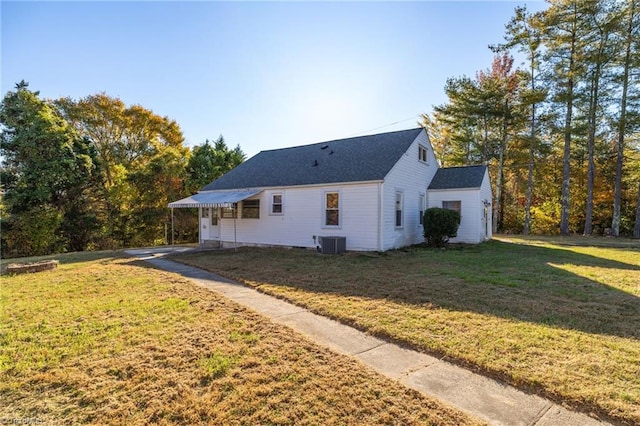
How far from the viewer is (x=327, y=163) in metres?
15.3

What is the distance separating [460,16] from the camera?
1170 cm

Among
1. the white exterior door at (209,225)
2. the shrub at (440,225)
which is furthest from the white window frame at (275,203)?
the shrub at (440,225)

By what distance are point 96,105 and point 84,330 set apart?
2606cm

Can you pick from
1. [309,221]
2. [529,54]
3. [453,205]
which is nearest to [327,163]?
[309,221]

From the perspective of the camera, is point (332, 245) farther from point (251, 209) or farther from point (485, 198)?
point (485, 198)

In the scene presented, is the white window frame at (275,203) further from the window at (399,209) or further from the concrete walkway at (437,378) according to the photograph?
the concrete walkway at (437,378)

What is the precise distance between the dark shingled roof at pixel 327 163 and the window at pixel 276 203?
24.4 inches

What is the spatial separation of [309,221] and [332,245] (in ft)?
6.32

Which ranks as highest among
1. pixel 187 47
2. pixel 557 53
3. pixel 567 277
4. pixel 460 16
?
pixel 557 53

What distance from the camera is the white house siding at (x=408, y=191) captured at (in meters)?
12.9

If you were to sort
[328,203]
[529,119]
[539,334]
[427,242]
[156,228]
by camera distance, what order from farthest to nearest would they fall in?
1. [529,119]
2. [156,228]
3. [427,242]
4. [328,203]
5. [539,334]

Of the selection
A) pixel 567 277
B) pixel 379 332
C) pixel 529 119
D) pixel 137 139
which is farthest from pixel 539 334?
pixel 137 139

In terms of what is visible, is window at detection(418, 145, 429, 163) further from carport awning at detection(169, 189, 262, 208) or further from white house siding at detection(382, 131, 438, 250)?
carport awning at detection(169, 189, 262, 208)

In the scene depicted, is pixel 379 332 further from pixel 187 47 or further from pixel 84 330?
pixel 187 47
